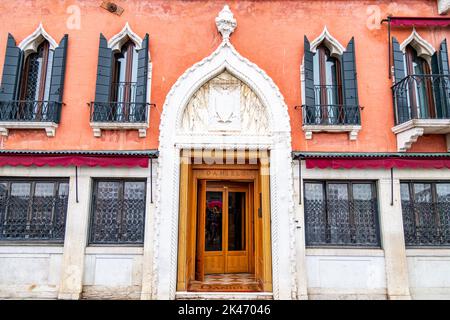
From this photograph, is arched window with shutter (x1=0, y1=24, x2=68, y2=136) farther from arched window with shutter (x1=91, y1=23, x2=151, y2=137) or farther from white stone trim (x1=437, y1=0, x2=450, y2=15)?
white stone trim (x1=437, y1=0, x2=450, y2=15)

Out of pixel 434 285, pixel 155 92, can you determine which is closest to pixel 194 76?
pixel 155 92

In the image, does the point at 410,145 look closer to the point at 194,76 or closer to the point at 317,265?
the point at 317,265

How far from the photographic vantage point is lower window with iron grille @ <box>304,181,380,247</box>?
705cm

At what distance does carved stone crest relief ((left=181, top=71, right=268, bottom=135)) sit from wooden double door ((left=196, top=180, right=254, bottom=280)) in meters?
1.85

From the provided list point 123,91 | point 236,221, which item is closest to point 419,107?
point 236,221

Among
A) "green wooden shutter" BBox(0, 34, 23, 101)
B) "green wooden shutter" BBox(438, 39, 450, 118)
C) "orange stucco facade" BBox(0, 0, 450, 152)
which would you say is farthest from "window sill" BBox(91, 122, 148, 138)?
"green wooden shutter" BBox(438, 39, 450, 118)

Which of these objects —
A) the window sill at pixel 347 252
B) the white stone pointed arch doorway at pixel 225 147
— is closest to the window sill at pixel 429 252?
the window sill at pixel 347 252

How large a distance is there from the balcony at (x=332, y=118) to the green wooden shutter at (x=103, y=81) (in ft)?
15.1

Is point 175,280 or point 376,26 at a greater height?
point 376,26

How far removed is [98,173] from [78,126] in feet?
4.05

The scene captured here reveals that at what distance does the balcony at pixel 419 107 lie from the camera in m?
6.77

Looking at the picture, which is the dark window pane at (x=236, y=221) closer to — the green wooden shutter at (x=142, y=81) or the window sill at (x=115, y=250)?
the window sill at (x=115, y=250)

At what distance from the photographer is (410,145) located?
7051 millimetres
